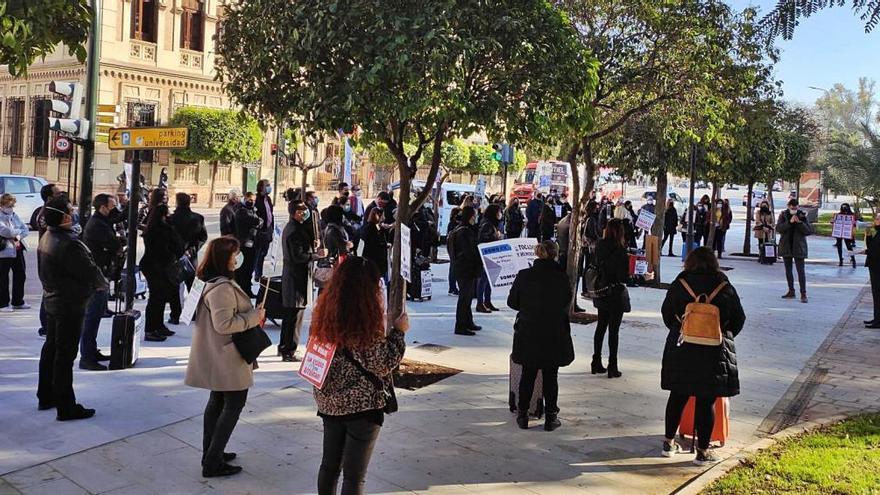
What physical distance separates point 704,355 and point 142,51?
1299 inches

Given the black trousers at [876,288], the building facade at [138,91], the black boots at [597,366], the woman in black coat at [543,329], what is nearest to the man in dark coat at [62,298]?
the woman in black coat at [543,329]

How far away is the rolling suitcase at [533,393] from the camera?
279 inches

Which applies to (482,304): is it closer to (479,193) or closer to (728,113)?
(728,113)

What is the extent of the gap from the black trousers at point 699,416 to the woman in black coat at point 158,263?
618 cm

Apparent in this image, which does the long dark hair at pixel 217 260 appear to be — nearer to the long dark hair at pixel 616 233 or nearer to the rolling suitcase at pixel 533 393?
the rolling suitcase at pixel 533 393

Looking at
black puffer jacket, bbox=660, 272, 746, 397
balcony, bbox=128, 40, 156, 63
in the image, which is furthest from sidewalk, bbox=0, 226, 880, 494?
balcony, bbox=128, 40, 156, 63

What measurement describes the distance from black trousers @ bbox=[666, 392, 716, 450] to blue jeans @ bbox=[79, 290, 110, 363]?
544 centimetres

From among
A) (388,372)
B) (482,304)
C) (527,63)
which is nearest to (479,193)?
(482,304)

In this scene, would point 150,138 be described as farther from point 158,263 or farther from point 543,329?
point 543,329

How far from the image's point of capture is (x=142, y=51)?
34.2 metres

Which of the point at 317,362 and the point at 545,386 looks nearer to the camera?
the point at 317,362

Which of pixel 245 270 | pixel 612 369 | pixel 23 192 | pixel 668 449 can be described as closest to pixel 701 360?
pixel 668 449

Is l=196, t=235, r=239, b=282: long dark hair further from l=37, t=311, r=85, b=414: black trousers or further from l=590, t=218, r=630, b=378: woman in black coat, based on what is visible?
l=590, t=218, r=630, b=378: woman in black coat

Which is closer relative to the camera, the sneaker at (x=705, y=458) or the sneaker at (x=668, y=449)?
the sneaker at (x=705, y=458)
